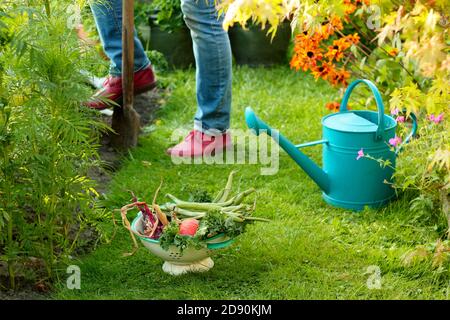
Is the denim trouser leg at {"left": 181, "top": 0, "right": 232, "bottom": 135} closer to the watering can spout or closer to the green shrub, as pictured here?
the watering can spout

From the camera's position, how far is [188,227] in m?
2.76

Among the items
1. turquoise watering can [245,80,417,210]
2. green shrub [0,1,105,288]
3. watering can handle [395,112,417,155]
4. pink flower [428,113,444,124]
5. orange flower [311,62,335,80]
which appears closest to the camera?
green shrub [0,1,105,288]

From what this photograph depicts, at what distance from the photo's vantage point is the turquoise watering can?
3289 mm

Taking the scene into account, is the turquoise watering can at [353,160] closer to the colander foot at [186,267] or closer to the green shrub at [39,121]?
the colander foot at [186,267]

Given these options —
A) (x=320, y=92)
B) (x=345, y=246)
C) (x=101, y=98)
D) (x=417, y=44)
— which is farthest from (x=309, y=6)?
(x=320, y=92)

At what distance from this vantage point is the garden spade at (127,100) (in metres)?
3.77

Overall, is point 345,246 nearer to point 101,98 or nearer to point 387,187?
point 387,187

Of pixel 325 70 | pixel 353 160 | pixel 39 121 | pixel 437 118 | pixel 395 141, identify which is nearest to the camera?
pixel 39 121

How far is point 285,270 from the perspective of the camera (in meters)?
2.86

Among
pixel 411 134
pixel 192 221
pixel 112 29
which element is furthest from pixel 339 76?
pixel 192 221

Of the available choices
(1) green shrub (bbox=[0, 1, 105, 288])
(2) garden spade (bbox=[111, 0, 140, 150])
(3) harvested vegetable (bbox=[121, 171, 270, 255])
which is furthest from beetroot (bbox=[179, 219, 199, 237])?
(2) garden spade (bbox=[111, 0, 140, 150])

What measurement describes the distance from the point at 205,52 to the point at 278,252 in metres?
1.18

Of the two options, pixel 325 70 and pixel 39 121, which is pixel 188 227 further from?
pixel 325 70

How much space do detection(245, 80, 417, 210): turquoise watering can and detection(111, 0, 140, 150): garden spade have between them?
90cm
